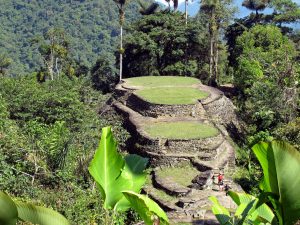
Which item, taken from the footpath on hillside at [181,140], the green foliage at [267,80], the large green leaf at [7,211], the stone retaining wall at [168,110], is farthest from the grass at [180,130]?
the large green leaf at [7,211]

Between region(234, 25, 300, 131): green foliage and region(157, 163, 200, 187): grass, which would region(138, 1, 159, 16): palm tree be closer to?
region(234, 25, 300, 131): green foliage

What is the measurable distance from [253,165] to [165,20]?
576 inches

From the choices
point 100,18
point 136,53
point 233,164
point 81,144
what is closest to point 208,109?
point 233,164

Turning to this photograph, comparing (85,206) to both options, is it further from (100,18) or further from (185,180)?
(100,18)

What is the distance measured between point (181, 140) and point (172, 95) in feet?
14.7

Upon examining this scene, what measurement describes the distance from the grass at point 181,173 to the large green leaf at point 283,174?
10924 millimetres

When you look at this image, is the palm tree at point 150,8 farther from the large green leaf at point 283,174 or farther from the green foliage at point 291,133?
the large green leaf at point 283,174

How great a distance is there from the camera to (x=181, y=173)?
568 inches

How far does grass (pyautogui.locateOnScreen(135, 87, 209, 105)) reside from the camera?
1841 cm

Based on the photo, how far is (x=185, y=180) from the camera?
13.9m

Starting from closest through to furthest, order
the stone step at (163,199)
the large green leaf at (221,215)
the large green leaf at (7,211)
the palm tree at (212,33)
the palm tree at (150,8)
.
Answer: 1. the large green leaf at (7,211)
2. the large green leaf at (221,215)
3. the stone step at (163,199)
4. the palm tree at (212,33)
5. the palm tree at (150,8)

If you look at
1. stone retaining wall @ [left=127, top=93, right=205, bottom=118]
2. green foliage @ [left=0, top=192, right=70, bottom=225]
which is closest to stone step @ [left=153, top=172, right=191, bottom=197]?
stone retaining wall @ [left=127, top=93, right=205, bottom=118]

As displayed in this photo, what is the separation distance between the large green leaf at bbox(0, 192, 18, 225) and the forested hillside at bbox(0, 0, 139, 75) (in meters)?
59.7

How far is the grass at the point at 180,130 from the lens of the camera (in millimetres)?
15680
